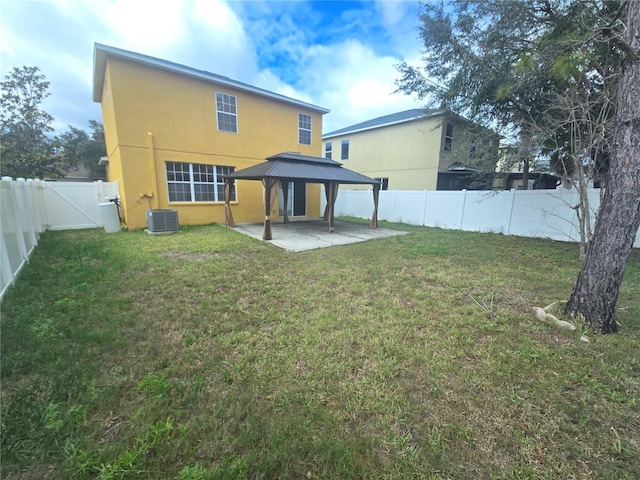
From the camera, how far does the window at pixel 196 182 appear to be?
9.60 metres

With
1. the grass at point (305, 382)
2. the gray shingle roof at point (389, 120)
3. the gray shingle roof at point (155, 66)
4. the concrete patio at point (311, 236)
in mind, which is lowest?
the grass at point (305, 382)

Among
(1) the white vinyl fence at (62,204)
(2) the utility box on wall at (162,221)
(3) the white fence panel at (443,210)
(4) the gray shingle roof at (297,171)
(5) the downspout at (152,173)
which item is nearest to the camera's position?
(1) the white vinyl fence at (62,204)

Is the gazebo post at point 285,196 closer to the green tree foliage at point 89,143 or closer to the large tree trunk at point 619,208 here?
the large tree trunk at point 619,208

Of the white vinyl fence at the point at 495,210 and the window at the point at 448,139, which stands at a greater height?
→ the window at the point at 448,139

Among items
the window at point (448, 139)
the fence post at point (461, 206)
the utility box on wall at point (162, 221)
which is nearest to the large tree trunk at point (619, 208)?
the fence post at point (461, 206)

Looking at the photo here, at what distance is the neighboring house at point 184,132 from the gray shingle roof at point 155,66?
0.03m

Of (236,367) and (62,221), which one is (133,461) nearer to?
(236,367)

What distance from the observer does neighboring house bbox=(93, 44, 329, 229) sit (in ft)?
27.7

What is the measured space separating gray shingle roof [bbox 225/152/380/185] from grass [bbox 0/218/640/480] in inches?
172

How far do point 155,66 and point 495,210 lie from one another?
1294 centimetres

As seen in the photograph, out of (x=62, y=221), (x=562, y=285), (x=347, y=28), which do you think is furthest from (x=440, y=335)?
(x=62, y=221)

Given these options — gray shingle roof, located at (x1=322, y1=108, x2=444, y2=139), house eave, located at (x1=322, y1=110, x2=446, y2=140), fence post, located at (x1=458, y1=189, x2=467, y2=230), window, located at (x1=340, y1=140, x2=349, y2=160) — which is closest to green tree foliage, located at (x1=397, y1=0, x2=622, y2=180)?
house eave, located at (x1=322, y1=110, x2=446, y2=140)

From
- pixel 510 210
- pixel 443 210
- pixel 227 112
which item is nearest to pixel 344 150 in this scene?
pixel 443 210

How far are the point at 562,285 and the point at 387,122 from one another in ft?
45.6
